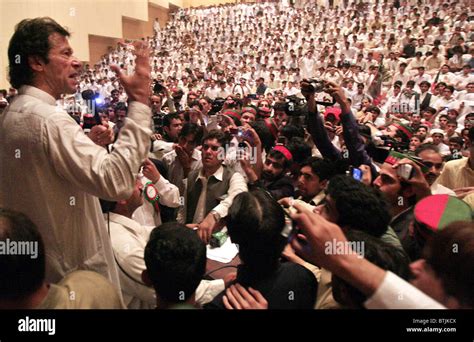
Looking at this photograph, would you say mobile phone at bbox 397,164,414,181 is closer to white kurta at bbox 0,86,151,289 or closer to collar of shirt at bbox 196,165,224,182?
collar of shirt at bbox 196,165,224,182

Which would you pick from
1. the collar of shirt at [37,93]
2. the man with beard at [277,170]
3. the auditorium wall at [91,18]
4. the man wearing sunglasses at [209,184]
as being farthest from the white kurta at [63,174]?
the auditorium wall at [91,18]

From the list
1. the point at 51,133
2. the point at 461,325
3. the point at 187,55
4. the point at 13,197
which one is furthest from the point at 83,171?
the point at 187,55

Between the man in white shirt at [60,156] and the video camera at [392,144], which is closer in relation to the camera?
the man in white shirt at [60,156]

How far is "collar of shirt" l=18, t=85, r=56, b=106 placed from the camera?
123cm

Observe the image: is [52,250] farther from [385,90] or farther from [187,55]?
[187,55]

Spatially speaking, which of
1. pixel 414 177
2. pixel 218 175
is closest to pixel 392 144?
pixel 414 177

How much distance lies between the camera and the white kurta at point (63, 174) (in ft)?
3.66

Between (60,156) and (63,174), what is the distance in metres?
0.06

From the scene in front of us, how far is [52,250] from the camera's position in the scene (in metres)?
1.23

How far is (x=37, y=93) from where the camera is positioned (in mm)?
1231

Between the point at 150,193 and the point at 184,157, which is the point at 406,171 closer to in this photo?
the point at 150,193

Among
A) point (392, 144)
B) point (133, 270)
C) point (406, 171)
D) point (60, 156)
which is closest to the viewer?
point (60, 156)

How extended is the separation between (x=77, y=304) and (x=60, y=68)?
72 centimetres

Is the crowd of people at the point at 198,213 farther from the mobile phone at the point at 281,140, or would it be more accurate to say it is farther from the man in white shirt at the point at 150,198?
the mobile phone at the point at 281,140
